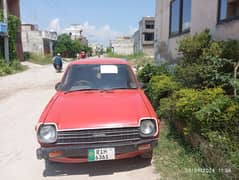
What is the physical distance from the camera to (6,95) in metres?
9.43

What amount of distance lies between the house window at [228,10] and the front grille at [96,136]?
3764 millimetres

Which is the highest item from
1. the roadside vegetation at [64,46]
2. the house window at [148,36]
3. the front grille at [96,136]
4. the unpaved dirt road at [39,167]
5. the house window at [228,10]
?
the house window at [148,36]

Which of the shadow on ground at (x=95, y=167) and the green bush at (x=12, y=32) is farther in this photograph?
the green bush at (x=12, y=32)

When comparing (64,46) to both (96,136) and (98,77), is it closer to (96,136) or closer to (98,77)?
(98,77)

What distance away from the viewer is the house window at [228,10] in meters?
4.86

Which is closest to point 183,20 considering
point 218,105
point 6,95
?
point 218,105

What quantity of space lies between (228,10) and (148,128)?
3.86 meters

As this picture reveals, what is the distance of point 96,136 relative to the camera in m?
2.86

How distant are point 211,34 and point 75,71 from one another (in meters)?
3.77

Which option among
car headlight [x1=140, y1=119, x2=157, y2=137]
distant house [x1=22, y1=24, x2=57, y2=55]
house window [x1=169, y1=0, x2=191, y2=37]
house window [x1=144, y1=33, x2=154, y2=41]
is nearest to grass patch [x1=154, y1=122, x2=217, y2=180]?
car headlight [x1=140, y1=119, x2=157, y2=137]

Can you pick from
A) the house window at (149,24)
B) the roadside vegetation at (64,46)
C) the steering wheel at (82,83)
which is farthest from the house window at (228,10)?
the roadside vegetation at (64,46)

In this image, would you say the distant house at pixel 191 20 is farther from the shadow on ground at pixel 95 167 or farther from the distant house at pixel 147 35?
the distant house at pixel 147 35

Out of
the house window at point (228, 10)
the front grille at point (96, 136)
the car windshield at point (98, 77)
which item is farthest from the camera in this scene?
the house window at point (228, 10)

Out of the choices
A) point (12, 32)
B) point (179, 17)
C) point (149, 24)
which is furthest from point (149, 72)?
point (149, 24)
